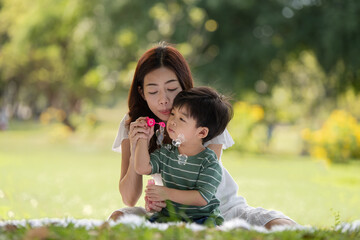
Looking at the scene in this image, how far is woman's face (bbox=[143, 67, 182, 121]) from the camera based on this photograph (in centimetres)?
305

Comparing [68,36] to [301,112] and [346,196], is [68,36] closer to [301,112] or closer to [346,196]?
[301,112]

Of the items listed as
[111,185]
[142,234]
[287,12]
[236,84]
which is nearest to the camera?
[142,234]

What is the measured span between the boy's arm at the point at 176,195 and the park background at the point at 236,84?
2719mm

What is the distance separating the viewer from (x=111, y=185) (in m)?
8.00

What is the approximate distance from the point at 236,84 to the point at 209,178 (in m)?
11.9

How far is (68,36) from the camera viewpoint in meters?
22.1

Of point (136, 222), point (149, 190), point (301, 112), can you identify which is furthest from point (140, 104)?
point (301, 112)

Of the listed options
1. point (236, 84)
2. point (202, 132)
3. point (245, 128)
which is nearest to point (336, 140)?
point (245, 128)

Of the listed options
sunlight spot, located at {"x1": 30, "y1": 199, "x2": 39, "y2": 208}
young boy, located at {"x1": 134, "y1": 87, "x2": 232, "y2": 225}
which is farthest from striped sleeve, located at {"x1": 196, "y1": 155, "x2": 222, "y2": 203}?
sunlight spot, located at {"x1": 30, "y1": 199, "x2": 39, "y2": 208}

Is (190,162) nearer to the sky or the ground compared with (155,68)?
nearer to the ground

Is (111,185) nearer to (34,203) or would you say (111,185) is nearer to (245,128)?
(34,203)

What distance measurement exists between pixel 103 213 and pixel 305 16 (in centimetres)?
1116

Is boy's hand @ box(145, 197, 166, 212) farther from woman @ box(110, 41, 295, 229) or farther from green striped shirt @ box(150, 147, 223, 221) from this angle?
woman @ box(110, 41, 295, 229)

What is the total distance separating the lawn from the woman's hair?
1.27 meters
